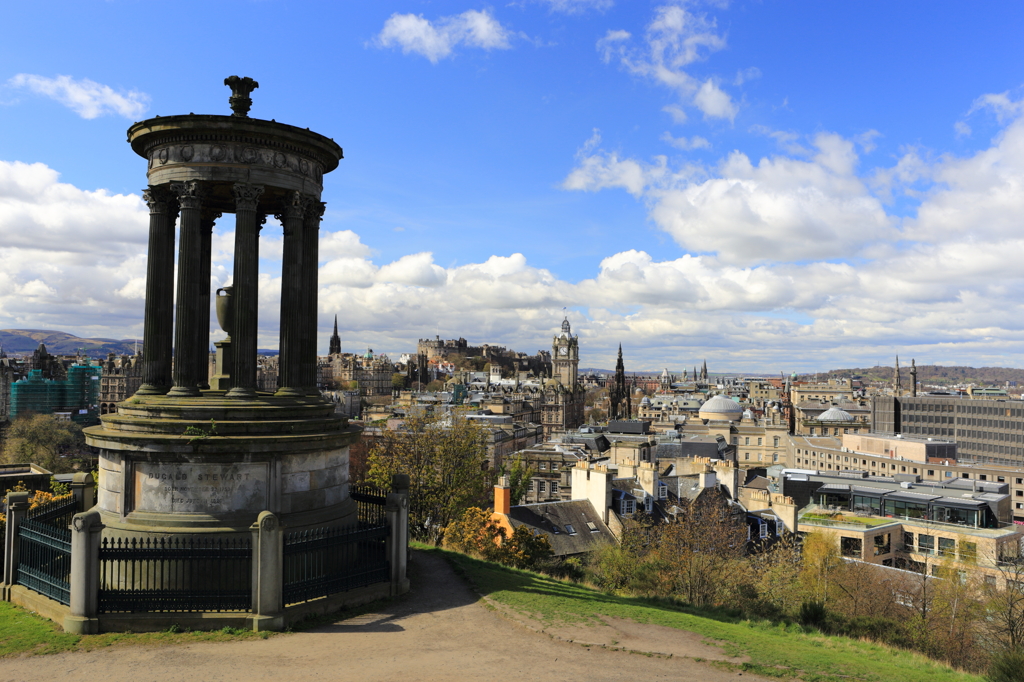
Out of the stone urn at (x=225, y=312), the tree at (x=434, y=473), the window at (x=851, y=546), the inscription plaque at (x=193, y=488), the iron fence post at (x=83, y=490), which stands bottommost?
the window at (x=851, y=546)

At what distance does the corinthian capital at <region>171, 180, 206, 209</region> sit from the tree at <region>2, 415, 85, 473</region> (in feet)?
222

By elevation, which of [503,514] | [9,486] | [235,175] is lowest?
[503,514]

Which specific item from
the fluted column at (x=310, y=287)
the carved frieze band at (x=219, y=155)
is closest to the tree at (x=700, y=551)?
A: the fluted column at (x=310, y=287)

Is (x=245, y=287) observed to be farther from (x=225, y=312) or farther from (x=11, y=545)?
(x=11, y=545)

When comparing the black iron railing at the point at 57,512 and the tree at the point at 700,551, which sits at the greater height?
the black iron railing at the point at 57,512

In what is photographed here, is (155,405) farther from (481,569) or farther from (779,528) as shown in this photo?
(779,528)

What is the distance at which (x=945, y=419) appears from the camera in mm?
153375

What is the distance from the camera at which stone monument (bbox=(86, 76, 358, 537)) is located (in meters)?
15.7

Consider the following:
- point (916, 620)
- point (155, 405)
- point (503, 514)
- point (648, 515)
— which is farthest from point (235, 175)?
point (648, 515)

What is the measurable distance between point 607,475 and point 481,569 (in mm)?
Result: 28583

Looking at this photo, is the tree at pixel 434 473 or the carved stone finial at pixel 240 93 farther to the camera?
the tree at pixel 434 473

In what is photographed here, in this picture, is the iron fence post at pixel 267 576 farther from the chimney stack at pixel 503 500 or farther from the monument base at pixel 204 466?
the chimney stack at pixel 503 500

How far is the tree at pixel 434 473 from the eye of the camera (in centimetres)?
3900

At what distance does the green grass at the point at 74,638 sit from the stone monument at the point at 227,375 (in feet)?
7.65
